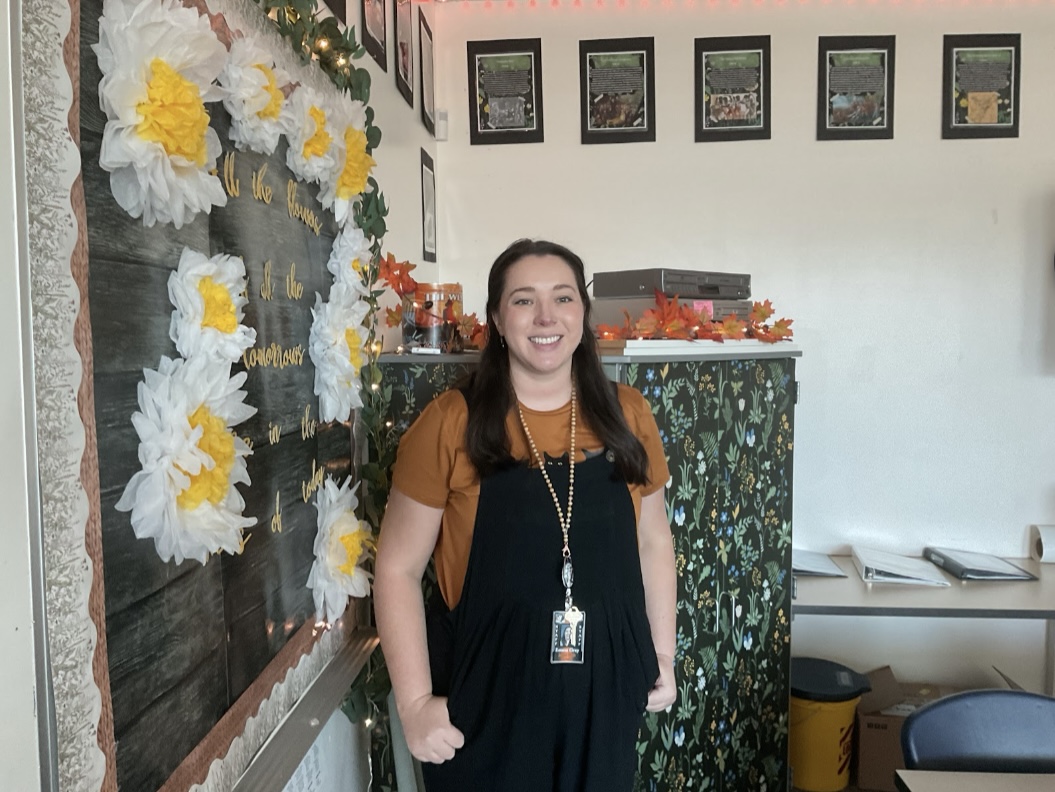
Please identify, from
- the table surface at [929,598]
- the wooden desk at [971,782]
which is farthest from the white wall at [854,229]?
the wooden desk at [971,782]

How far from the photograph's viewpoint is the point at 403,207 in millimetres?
2256

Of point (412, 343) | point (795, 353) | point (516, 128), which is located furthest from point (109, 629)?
point (516, 128)

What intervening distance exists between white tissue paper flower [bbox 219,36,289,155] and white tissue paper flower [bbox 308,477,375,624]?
582 millimetres

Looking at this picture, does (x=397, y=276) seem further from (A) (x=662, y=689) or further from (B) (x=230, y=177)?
(A) (x=662, y=689)

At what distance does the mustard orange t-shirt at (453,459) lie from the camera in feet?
4.19

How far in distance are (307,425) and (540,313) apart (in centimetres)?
42

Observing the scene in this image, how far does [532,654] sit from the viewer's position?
1.28 metres

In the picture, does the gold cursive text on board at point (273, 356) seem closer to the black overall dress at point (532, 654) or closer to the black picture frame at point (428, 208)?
the black overall dress at point (532, 654)

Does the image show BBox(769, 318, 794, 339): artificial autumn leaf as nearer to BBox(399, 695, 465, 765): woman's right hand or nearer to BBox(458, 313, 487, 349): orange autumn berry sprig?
BBox(458, 313, 487, 349): orange autumn berry sprig

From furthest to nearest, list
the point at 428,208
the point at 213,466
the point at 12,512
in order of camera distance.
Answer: the point at 428,208
the point at 213,466
the point at 12,512

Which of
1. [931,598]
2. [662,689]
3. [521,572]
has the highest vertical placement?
[521,572]

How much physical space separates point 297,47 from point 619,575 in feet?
3.25

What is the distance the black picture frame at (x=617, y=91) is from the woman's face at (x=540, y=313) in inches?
65.6

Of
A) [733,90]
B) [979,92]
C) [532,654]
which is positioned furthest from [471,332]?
[979,92]
